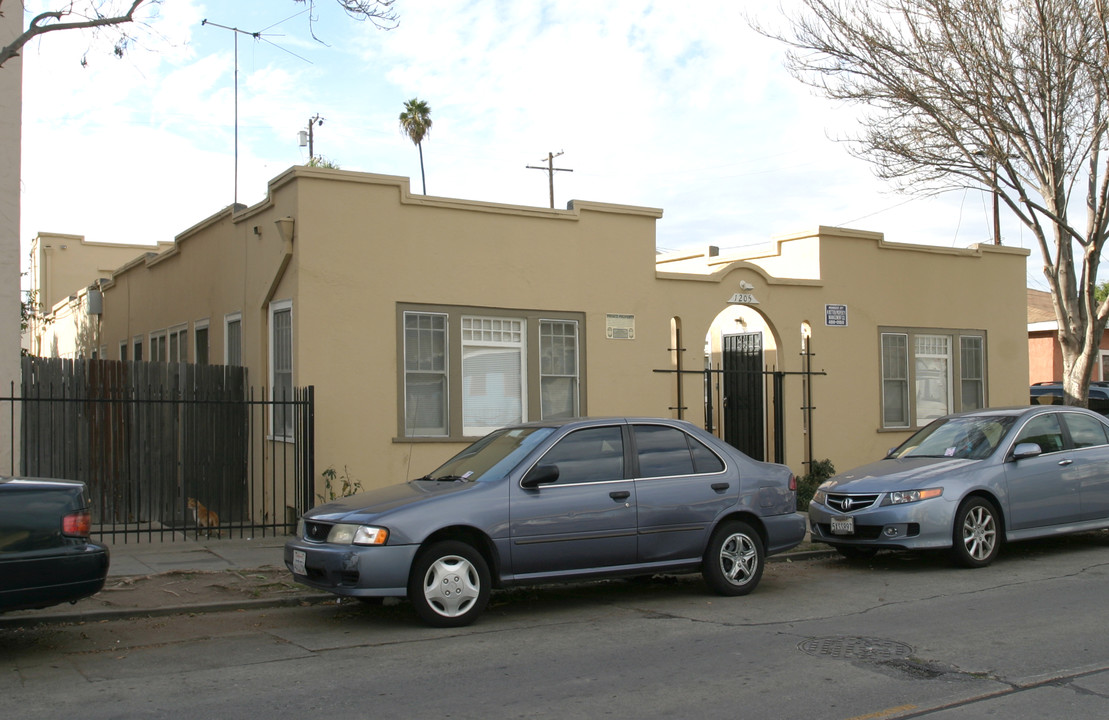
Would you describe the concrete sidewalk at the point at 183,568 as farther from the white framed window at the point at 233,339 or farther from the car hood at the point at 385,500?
the white framed window at the point at 233,339

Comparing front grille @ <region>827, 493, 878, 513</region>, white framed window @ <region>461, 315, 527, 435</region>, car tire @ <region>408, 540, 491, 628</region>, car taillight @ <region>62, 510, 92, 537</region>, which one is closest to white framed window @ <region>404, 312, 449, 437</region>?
white framed window @ <region>461, 315, 527, 435</region>

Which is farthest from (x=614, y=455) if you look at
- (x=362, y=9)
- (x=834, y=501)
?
(x=362, y=9)

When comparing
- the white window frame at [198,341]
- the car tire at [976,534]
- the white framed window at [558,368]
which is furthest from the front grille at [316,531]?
the white window frame at [198,341]

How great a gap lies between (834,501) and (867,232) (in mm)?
7863

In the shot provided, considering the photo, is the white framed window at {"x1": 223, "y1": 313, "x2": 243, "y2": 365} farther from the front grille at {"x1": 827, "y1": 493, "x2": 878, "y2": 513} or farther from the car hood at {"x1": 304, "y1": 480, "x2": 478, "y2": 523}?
the front grille at {"x1": 827, "y1": 493, "x2": 878, "y2": 513}

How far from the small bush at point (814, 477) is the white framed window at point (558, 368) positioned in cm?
383

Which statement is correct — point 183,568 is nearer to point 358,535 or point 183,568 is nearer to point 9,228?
point 358,535

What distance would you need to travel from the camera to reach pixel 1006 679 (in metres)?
6.24

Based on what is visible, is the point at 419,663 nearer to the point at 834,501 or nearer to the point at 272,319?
the point at 834,501

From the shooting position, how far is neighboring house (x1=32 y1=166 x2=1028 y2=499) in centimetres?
1300

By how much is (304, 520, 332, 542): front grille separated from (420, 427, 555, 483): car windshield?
1137 mm

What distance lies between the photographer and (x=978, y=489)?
10516 mm

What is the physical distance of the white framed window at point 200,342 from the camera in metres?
16.5

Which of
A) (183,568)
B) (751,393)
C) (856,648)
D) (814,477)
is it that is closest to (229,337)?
(183,568)
